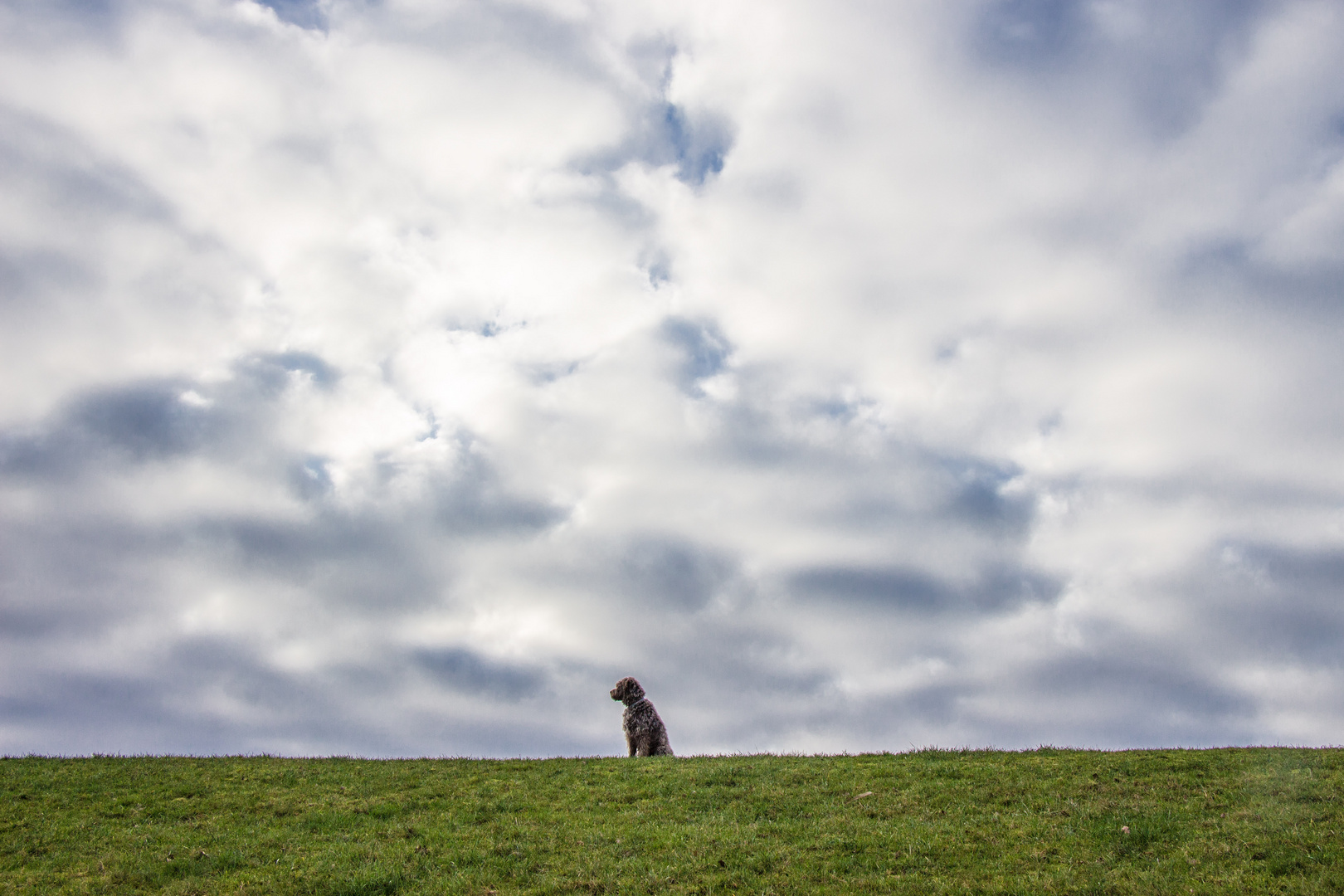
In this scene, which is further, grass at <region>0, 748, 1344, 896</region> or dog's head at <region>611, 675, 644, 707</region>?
dog's head at <region>611, 675, 644, 707</region>

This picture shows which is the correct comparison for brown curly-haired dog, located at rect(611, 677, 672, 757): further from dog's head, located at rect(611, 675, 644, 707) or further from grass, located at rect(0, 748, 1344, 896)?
grass, located at rect(0, 748, 1344, 896)

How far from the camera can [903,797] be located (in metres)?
20.2

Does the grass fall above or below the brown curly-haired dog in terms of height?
below

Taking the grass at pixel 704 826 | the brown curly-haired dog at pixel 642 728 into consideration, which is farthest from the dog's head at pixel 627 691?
the grass at pixel 704 826

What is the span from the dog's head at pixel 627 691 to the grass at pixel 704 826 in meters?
4.28

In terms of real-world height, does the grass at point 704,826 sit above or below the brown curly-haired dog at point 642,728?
below

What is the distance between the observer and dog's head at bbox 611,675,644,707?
3030 centimetres

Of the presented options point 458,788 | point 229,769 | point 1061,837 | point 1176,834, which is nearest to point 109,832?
point 229,769

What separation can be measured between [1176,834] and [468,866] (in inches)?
536

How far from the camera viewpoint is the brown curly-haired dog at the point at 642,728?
2955cm

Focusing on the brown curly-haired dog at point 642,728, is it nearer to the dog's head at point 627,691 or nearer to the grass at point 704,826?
the dog's head at point 627,691

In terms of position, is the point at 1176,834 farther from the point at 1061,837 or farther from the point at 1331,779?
the point at 1331,779

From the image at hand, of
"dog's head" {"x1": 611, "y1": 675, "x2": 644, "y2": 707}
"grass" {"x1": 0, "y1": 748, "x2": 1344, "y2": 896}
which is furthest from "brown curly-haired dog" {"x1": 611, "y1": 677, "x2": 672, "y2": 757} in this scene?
"grass" {"x1": 0, "y1": 748, "x2": 1344, "y2": 896}

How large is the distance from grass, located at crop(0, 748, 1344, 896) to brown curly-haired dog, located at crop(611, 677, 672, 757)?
11.6 feet
